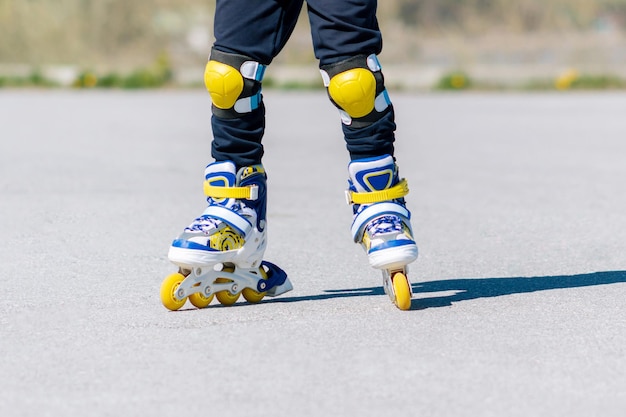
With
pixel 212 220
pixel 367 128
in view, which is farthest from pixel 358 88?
pixel 212 220

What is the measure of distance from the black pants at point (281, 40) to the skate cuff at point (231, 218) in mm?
128

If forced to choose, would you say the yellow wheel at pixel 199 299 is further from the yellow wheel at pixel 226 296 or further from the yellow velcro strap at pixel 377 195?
the yellow velcro strap at pixel 377 195

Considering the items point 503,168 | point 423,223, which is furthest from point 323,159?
point 423,223

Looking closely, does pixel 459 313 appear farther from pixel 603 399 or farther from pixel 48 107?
pixel 48 107

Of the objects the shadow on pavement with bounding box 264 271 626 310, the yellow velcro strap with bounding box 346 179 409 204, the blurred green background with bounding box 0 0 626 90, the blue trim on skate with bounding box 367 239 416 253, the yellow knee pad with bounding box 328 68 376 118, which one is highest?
the yellow knee pad with bounding box 328 68 376 118

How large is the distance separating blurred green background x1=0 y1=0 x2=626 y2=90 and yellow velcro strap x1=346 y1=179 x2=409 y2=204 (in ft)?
41.8

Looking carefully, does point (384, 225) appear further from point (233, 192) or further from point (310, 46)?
point (310, 46)

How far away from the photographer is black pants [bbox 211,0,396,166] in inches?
118

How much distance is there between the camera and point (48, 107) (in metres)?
12.0

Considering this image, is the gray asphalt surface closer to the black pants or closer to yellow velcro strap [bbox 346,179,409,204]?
yellow velcro strap [bbox 346,179,409,204]

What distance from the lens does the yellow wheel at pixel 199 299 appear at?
9.92 feet

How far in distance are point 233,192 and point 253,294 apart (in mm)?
266

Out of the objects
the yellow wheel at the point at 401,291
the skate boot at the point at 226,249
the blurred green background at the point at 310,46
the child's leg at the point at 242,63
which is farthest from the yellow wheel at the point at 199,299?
the blurred green background at the point at 310,46

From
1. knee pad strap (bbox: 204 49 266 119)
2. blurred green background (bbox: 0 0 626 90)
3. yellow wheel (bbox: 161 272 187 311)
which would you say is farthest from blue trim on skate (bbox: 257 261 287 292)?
blurred green background (bbox: 0 0 626 90)
